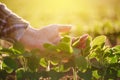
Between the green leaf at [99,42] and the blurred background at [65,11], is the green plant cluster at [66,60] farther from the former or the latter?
the blurred background at [65,11]

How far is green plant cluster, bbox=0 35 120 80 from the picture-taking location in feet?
5.06

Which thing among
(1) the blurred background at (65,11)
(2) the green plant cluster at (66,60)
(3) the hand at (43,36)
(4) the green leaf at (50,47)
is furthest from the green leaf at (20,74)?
(1) the blurred background at (65,11)

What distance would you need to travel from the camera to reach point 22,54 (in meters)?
1.53

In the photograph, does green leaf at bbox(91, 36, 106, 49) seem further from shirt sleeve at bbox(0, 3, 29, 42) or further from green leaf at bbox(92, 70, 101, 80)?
shirt sleeve at bbox(0, 3, 29, 42)

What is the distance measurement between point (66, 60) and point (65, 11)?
6.52 meters

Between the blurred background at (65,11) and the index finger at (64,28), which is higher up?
the blurred background at (65,11)

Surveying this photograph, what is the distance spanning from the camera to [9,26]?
6.07 ft

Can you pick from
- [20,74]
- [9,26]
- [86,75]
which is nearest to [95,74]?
[86,75]

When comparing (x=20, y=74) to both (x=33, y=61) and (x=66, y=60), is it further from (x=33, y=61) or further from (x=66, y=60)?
(x=66, y=60)

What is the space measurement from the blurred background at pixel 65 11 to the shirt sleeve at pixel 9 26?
3.38m

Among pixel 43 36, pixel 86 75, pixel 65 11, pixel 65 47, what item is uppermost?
pixel 65 11

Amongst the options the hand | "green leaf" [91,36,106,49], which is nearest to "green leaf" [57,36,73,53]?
"green leaf" [91,36,106,49]

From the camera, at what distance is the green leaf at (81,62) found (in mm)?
1524

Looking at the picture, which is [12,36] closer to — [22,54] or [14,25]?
[14,25]
